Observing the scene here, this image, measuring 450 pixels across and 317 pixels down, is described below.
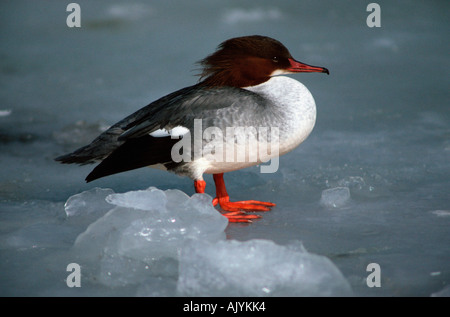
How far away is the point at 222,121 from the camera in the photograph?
3.42 m

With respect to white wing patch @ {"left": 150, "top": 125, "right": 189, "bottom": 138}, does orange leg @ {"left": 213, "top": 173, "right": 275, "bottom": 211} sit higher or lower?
lower

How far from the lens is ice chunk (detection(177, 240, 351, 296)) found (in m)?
2.52

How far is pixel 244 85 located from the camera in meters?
3.77

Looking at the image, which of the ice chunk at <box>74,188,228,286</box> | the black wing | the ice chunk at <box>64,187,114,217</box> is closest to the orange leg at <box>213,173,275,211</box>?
the black wing

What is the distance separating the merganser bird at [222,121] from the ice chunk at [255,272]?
3.12ft

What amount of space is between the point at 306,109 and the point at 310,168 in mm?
1013

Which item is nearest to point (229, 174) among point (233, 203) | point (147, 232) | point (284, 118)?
point (233, 203)

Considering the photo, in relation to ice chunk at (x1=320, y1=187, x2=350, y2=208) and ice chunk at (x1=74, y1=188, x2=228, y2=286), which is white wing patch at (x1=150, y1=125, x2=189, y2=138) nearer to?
ice chunk at (x1=74, y1=188, x2=228, y2=286)

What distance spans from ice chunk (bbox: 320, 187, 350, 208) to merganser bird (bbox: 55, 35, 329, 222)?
0.40 m

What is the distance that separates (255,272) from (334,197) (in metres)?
1.32

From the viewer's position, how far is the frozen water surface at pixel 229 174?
105 inches

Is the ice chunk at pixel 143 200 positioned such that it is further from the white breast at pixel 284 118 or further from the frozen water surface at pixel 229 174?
the white breast at pixel 284 118

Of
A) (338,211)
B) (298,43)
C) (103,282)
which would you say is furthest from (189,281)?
(298,43)
